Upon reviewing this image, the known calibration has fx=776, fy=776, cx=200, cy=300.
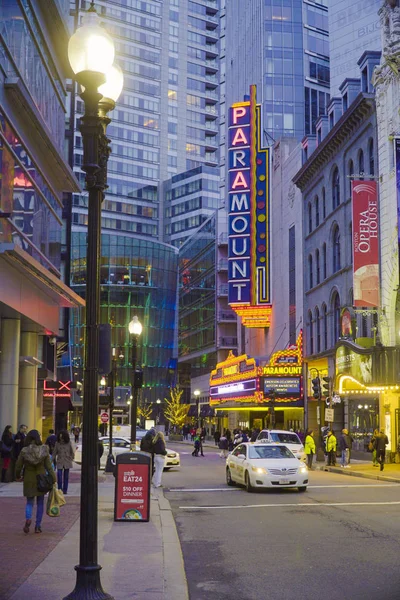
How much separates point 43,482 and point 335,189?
35.1 meters

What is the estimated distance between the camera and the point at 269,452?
74.6 ft

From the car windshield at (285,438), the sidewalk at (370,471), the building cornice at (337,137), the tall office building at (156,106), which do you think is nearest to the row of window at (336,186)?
the building cornice at (337,137)

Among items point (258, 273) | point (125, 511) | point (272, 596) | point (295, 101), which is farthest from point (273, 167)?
point (272, 596)

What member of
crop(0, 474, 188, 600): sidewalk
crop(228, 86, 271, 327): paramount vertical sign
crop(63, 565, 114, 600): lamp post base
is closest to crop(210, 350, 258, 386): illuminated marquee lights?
crop(228, 86, 271, 327): paramount vertical sign

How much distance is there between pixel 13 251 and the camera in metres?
18.4

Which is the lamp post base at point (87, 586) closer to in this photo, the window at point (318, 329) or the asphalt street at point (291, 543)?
the asphalt street at point (291, 543)

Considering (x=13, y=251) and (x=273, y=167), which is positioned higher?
(x=273, y=167)

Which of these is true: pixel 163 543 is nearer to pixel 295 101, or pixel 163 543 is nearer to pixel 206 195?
pixel 295 101

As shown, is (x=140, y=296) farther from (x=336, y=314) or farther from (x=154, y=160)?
(x=336, y=314)

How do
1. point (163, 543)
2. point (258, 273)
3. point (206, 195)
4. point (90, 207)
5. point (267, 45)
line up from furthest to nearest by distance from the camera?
1. point (206, 195)
2. point (267, 45)
3. point (258, 273)
4. point (163, 543)
5. point (90, 207)

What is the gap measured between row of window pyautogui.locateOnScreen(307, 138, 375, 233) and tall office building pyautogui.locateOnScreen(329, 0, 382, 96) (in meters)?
8.23

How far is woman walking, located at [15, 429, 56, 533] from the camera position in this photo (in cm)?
1292

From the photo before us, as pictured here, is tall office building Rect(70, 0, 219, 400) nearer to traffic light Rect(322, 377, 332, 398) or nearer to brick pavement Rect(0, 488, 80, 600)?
traffic light Rect(322, 377, 332, 398)

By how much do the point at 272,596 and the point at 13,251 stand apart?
37.8 feet
